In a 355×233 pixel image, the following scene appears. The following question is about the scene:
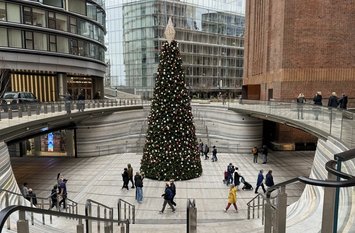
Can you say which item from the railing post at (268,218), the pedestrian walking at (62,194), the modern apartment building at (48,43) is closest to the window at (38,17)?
the modern apartment building at (48,43)

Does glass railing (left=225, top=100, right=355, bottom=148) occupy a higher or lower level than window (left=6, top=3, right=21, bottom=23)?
lower

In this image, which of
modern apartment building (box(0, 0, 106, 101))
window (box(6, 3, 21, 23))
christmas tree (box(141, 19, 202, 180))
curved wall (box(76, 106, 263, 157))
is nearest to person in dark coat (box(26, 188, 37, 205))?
christmas tree (box(141, 19, 202, 180))

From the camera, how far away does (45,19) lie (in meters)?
34.1

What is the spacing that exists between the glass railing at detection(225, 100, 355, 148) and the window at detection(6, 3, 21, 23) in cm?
2403

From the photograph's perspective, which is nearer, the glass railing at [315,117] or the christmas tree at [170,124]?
the glass railing at [315,117]

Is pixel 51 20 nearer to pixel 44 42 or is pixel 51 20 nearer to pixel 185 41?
pixel 44 42

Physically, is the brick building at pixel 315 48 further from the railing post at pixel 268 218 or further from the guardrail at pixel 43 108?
the railing post at pixel 268 218

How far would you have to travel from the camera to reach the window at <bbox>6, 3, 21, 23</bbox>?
3097cm

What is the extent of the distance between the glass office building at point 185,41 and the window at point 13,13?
3449 cm

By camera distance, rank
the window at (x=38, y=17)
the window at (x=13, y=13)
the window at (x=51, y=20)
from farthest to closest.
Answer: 1. the window at (x=51, y=20)
2. the window at (x=38, y=17)
3. the window at (x=13, y=13)

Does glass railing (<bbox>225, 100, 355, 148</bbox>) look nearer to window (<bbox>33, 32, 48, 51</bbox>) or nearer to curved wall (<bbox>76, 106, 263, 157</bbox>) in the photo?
curved wall (<bbox>76, 106, 263, 157</bbox>)

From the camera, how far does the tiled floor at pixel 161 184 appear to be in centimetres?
1272

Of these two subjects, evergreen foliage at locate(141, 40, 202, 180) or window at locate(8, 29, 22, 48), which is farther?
window at locate(8, 29, 22, 48)

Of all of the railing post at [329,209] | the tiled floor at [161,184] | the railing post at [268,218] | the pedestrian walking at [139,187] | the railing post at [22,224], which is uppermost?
the railing post at [329,209]
